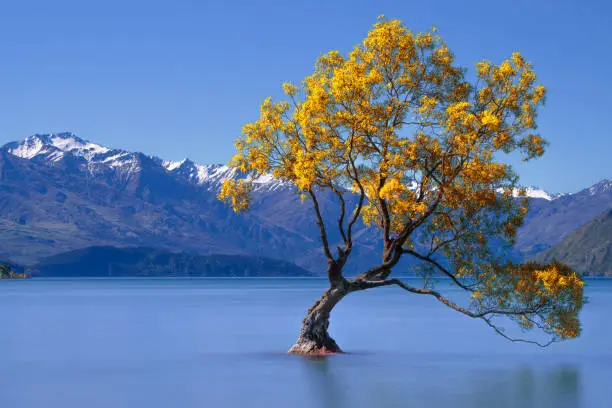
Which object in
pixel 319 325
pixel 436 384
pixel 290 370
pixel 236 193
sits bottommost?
pixel 436 384

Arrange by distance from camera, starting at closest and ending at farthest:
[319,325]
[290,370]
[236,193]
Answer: [290,370]
[236,193]
[319,325]

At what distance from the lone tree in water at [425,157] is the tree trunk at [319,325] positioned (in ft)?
0.38

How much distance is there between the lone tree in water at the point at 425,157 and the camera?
147ft

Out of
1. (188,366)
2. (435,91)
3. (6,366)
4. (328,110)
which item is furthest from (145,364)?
(435,91)

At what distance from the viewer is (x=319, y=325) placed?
49.5 meters

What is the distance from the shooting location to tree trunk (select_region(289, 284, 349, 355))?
159 feet

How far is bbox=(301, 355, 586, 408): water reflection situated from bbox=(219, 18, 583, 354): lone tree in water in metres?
2.97

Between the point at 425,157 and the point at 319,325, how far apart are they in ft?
37.6

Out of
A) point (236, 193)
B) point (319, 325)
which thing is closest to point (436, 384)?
point (319, 325)

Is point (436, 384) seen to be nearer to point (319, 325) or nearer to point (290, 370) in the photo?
point (290, 370)

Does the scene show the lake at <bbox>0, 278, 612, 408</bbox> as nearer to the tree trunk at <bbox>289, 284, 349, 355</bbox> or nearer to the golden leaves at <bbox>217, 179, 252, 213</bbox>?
the tree trunk at <bbox>289, 284, 349, 355</bbox>

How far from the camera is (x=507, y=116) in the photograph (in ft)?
153

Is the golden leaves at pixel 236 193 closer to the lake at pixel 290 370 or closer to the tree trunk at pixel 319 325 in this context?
the tree trunk at pixel 319 325

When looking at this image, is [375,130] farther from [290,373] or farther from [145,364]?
[145,364]
